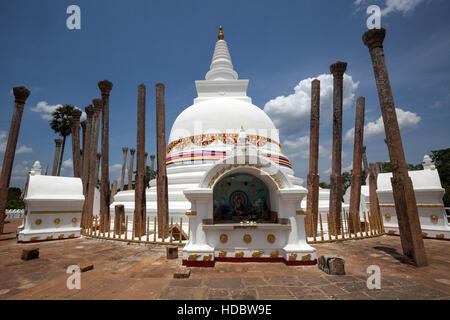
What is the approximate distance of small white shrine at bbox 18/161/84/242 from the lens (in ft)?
33.2

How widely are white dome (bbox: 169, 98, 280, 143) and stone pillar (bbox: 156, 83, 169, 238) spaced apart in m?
6.55

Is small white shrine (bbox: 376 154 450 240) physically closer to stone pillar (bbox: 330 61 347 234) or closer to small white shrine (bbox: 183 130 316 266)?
stone pillar (bbox: 330 61 347 234)

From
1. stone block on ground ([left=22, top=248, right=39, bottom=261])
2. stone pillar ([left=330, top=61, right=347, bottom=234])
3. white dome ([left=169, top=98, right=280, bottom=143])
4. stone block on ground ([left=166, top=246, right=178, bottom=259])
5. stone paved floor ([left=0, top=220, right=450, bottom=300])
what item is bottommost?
stone paved floor ([left=0, top=220, right=450, bottom=300])

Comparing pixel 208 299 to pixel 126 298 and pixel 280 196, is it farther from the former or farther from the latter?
pixel 280 196

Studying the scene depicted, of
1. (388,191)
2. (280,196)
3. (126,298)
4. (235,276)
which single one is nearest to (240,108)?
(388,191)

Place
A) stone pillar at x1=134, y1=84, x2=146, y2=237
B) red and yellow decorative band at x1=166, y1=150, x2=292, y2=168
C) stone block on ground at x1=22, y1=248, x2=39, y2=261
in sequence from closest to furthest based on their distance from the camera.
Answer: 1. stone block on ground at x1=22, y1=248, x2=39, y2=261
2. stone pillar at x1=134, y1=84, x2=146, y2=237
3. red and yellow decorative band at x1=166, y1=150, x2=292, y2=168

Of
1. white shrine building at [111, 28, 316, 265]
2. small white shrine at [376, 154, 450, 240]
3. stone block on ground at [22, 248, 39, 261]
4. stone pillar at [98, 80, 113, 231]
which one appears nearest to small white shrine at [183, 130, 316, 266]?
white shrine building at [111, 28, 316, 265]

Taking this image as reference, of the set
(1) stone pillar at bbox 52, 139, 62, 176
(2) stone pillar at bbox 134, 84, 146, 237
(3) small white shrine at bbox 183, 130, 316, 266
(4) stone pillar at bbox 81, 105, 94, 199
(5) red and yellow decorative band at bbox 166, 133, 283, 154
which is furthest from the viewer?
(1) stone pillar at bbox 52, 139, 62, 176

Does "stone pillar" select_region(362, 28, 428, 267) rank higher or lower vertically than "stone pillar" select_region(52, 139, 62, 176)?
lower

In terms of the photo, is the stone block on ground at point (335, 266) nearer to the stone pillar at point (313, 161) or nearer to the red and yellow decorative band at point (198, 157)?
the stone pillar at point (313, 161)

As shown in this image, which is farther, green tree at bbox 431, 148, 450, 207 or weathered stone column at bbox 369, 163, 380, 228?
green tree at bbox 431, 148, 450, 207

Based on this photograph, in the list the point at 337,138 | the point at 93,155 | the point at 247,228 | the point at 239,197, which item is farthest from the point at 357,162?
the point at 93,155

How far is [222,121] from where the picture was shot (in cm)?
1730

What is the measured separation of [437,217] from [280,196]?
8.30 metres
